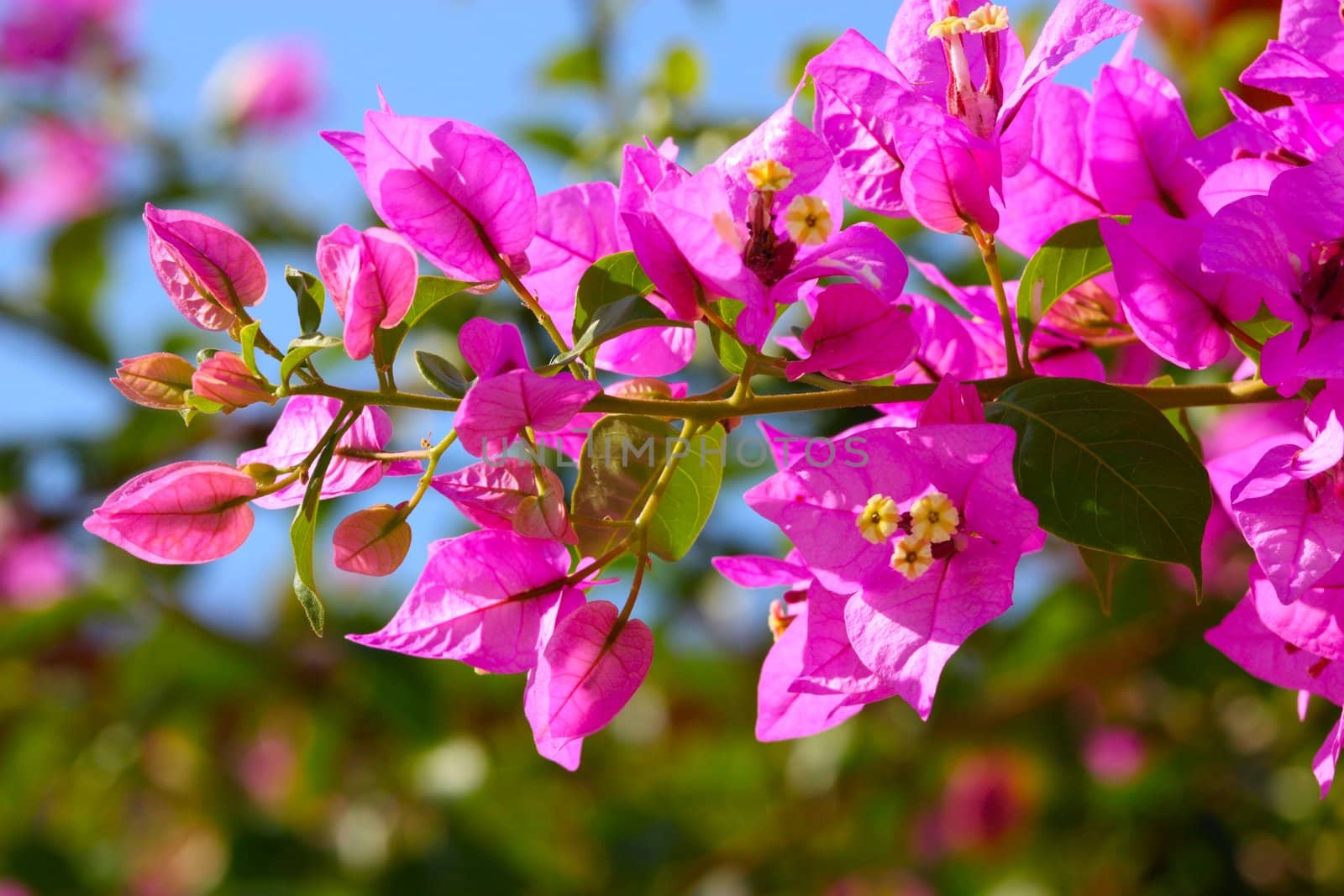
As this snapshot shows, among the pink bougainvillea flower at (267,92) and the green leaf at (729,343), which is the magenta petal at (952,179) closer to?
the green leaf at (729,343)

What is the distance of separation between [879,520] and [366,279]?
0.82 ft

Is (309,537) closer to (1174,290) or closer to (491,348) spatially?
(491,348)

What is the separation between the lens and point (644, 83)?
1764 mm

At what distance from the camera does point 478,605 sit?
615mm

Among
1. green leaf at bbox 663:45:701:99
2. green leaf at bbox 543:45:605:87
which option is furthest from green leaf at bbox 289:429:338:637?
green leaf at bbox 543:45:605:87

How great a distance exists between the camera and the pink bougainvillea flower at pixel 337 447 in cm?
62

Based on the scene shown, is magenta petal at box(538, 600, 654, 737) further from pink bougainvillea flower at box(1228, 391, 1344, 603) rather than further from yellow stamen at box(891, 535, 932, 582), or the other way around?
pink bougainvillea flower at box(1228, 391, 1344, 603)

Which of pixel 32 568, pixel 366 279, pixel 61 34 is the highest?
pixel 366 279

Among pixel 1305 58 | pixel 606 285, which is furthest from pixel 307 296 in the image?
pixel 1305 58

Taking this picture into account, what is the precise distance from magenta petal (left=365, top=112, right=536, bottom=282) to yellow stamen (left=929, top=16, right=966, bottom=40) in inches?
8.7

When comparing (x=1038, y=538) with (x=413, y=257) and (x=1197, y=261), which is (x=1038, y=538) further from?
(x=413, y=257)

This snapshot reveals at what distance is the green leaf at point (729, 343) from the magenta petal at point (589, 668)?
0.14 metres

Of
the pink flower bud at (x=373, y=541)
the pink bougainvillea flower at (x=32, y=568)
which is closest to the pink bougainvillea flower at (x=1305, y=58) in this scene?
the pink flower bud at (x=373, y=541)

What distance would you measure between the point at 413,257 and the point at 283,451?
147mm
